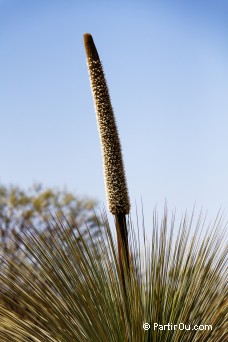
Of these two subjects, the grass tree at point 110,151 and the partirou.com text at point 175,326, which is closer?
the partirou.com text at point 175,326

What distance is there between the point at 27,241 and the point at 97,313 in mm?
663

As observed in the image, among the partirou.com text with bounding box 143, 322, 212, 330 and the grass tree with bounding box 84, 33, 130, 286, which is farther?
the grass tree with bounding box 84, 33, 130, 286

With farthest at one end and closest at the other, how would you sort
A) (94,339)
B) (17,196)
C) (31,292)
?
(17,196) → (31,292) → (94,339)

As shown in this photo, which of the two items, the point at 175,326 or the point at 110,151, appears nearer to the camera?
the point at 175,326

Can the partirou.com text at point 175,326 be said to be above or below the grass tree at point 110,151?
below

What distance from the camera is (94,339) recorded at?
416cm

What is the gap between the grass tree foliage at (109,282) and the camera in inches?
165

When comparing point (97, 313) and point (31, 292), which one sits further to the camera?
point (31, 292)

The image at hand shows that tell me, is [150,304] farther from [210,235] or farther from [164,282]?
[210,235]

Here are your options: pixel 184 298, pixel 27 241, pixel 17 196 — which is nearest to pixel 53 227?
pixel 27 241

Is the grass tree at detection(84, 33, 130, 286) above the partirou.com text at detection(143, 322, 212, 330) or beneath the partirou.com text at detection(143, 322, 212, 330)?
above

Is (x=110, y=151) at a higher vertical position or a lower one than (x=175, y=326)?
higher

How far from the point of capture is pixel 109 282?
427 centimetres

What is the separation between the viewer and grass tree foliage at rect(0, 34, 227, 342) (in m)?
4.18
